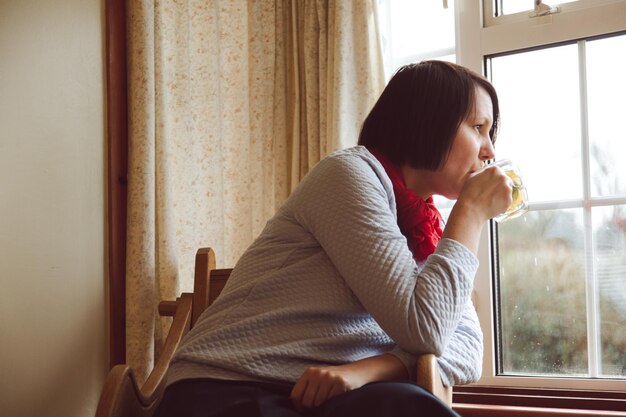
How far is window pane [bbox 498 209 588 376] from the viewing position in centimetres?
178

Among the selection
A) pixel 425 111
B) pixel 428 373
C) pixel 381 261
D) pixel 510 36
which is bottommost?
pixel 428 373

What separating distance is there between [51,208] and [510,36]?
127 centimetres

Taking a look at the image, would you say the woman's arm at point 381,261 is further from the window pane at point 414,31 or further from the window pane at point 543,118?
the window pane at point 414,31

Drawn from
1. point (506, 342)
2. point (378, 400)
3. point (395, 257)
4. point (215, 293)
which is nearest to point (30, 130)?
point (215, 293)

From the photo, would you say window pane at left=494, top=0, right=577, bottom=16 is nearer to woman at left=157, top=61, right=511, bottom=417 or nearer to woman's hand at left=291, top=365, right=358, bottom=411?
woman at left=157, top=61, right=511, bottom=417

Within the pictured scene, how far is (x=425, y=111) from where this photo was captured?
3.75 feet

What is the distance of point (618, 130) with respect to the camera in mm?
1771

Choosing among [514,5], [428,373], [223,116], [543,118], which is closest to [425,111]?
[428,373]

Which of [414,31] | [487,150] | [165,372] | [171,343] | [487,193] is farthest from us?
[414,31]

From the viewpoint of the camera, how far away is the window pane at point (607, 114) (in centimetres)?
176

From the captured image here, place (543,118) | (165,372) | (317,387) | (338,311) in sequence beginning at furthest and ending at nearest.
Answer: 1. (543,118)
2. (165,372)
3. (338,311)
4. (317,387)

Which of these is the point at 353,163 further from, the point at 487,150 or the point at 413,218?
the point at 487,150

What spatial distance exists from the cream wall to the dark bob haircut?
89 centimetres

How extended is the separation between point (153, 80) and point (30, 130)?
384mm
